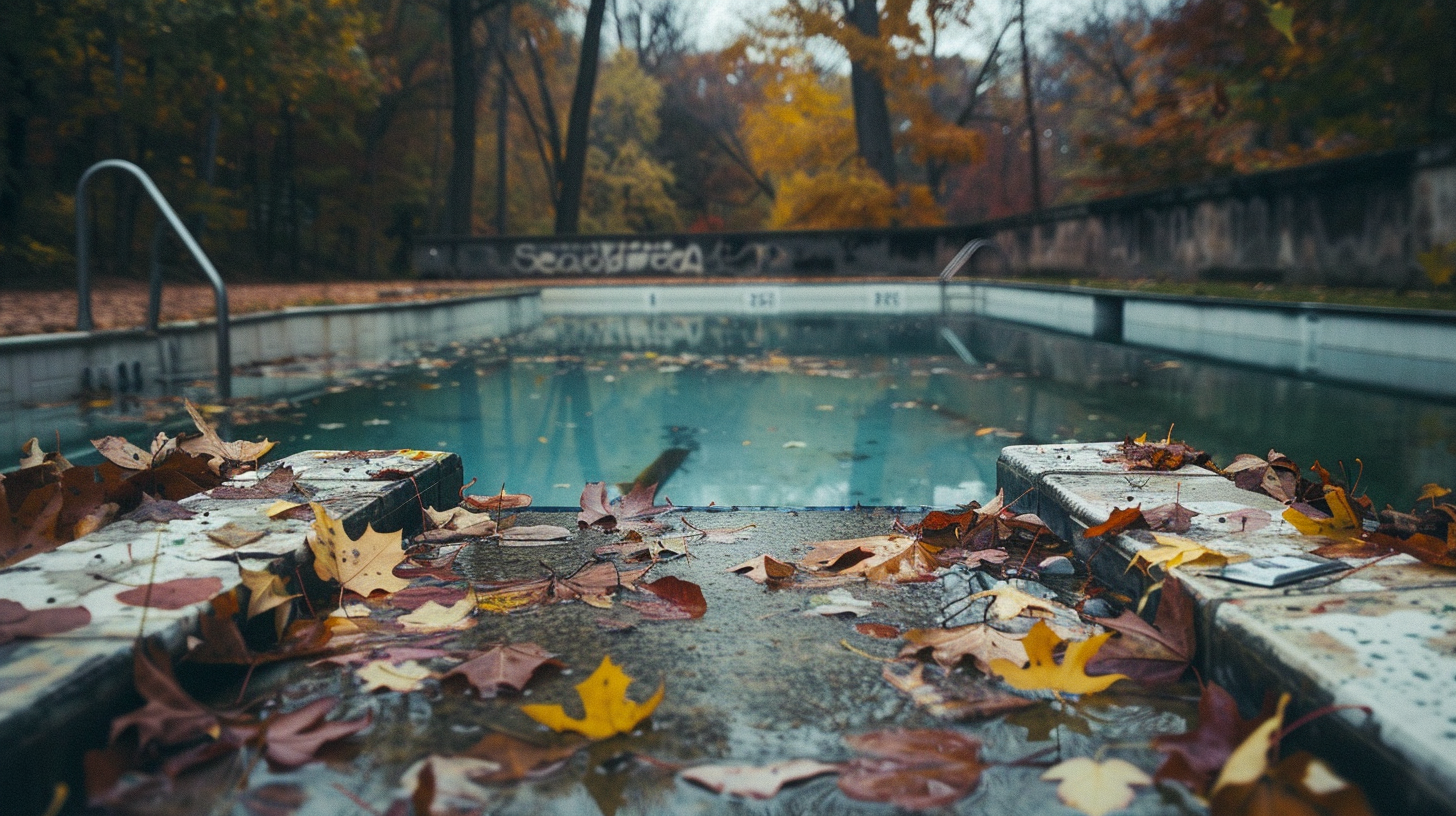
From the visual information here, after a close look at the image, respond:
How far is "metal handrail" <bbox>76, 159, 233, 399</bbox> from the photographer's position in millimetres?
6059

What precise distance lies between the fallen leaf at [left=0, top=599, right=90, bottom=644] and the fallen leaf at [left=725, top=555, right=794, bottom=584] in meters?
1.22

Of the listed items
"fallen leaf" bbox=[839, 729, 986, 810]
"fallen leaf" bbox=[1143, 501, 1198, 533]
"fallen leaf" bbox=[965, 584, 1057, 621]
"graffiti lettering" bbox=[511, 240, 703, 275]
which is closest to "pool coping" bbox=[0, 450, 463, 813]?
"fallen leaf" bbox=[839, 729, 986, 810]

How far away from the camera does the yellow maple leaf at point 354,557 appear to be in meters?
1.89

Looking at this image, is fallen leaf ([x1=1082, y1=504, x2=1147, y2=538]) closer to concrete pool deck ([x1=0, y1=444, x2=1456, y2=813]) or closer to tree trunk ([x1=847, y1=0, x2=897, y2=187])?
concrete pool deck ([x1=0, y1=444, x2=1456, y2=813])

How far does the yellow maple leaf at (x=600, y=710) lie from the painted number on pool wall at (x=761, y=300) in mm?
17944

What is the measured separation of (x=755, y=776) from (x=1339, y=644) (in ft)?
2.65

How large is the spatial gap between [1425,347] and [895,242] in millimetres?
16227

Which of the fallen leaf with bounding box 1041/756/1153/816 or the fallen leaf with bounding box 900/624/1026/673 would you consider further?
the fallen leaf with bounding box 900/624/1026/673

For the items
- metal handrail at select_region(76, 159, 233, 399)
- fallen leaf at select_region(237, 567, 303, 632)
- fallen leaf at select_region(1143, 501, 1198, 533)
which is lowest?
fallen leaf at select_region(237, 567, 303, 632)

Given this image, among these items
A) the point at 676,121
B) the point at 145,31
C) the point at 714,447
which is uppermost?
the point at 676,121

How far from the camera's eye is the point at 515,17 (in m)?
28.9

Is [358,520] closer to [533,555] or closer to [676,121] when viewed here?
[533,555]

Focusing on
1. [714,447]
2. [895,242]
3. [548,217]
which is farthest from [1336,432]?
[548,217]

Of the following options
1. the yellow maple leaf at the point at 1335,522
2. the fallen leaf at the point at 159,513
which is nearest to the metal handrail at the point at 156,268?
the fallen leaf at the point at 159,513
